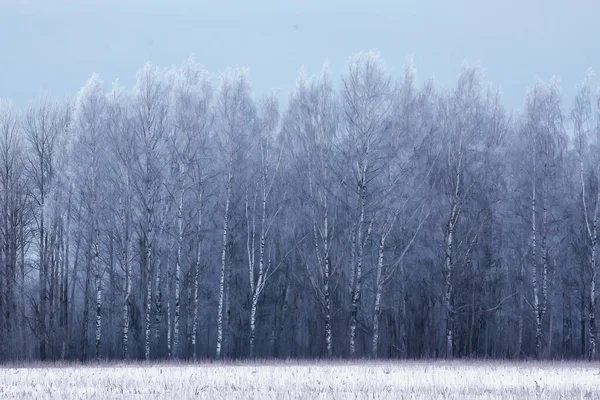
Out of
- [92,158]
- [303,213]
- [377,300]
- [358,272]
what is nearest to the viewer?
[377,300]

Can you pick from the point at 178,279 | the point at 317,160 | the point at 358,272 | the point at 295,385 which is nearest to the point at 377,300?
the point at 358,272

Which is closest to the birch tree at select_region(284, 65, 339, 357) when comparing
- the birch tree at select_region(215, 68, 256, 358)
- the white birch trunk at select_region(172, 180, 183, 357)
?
the birch tree at select_region(215, 68, 256, 358)

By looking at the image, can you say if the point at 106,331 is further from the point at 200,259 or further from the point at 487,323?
the point at 487,323

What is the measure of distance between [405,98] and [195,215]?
9.81m

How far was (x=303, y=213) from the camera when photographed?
34.1 meters

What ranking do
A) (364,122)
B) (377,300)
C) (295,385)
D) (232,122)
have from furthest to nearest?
(232,122)
(364,122)
(377,300)
(295,385)

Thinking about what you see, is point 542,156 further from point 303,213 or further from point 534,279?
point 303,213

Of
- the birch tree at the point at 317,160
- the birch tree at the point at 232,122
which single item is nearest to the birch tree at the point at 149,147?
the birch tree at the point at 232,122

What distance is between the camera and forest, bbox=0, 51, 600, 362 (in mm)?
31500

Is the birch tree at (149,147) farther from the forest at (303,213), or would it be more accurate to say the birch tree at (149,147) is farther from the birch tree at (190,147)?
the birch tree at (190,147)

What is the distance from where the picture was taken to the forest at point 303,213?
3150cm

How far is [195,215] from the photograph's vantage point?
31656mm

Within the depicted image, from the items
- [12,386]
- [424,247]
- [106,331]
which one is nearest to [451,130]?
[424,247]

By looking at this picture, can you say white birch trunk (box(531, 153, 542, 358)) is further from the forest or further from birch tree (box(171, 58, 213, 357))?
birch tree (box(171, 58, 213, 357))
